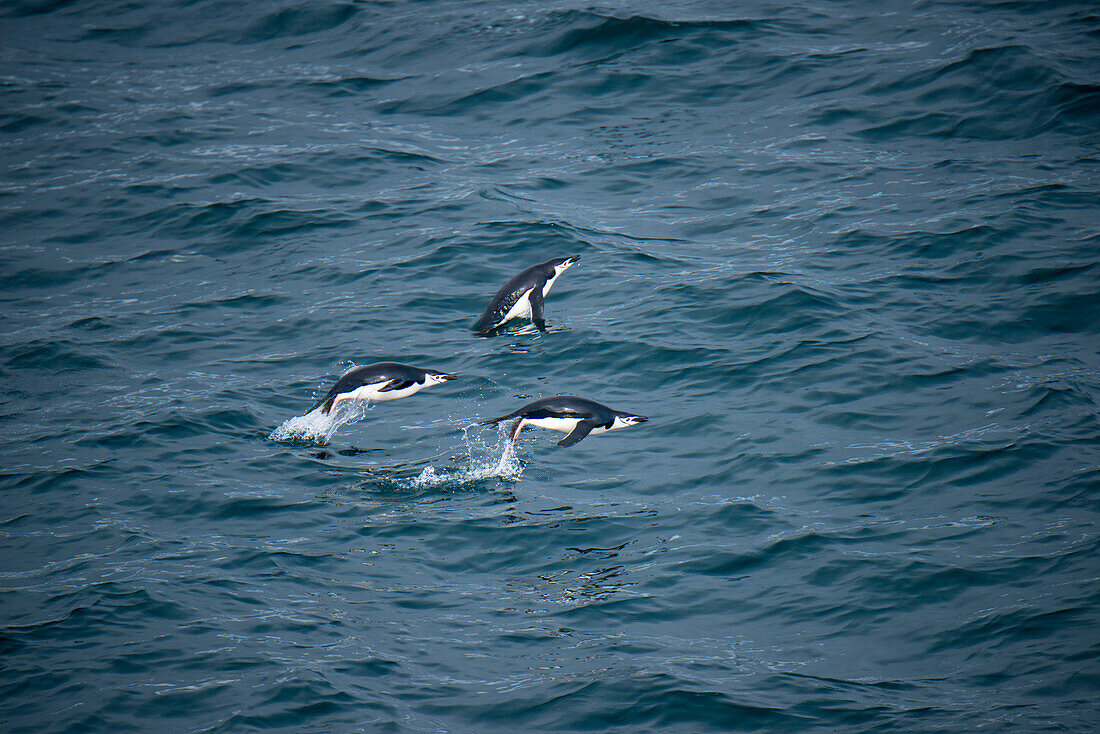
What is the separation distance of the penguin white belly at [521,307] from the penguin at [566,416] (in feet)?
9.27

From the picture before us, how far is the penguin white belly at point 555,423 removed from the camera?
9594 mm

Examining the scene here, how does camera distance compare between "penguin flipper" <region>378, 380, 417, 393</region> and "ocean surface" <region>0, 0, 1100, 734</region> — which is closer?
"ocean surface" <region>0, 0, 1100, 734</region>

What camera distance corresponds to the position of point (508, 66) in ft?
67.9

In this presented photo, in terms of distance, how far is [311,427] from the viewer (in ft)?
34.7

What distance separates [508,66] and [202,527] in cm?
1417

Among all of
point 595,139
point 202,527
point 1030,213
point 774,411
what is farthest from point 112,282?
point 1030,213

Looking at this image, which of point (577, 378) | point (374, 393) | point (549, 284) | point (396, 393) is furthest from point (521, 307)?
point (374, 393)

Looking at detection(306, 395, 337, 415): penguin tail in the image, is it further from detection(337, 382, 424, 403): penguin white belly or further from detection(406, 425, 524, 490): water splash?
detection(406, 425, 524, 490): water splash

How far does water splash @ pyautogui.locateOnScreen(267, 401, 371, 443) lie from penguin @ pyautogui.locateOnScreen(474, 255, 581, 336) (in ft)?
7.96

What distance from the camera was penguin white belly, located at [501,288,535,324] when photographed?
12.4 meters

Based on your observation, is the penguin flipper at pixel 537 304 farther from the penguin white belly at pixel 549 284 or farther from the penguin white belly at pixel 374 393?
the penguin white belly at pixel 374 393

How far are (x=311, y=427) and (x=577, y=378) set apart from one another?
9.93ft

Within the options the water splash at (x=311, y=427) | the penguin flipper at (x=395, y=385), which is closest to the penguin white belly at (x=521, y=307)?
the penguin flipper at (x=395, y=385)

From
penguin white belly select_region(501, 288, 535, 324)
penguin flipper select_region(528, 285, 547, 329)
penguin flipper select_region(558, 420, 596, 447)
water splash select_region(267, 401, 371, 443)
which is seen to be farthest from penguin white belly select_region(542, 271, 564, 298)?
penguin flipper select_region(558, 420, 596, 447)
